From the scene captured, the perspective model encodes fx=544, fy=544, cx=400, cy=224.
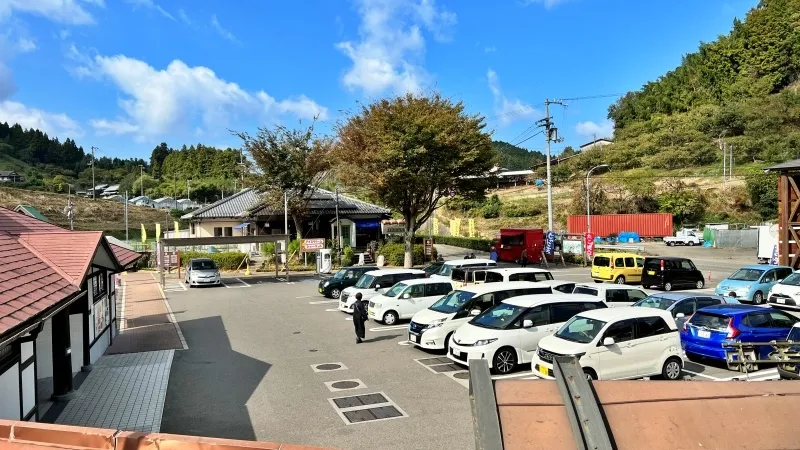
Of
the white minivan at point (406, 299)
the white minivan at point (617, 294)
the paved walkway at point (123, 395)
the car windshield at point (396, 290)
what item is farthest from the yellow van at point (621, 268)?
the paved walkway at point (123, 395)

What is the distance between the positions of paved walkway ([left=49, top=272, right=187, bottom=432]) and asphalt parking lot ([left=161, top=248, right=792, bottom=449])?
1.10 ft

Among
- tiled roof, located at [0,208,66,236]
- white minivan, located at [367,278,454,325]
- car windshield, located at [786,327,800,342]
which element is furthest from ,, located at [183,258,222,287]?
car windshield, located at [786,327,800,342]

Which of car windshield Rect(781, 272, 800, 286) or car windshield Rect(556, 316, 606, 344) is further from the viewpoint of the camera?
car windshield Rect(781, 272, 800, 286)

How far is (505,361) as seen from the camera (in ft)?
39.1

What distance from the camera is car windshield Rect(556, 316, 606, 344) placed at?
1066 centimetres

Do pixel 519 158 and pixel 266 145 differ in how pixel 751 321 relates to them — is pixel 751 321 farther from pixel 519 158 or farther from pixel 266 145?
pixel 519 158

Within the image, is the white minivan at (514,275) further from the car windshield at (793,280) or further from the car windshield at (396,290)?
the car windshield at (793,280)

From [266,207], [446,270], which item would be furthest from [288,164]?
[446,270]

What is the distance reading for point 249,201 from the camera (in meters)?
50.1

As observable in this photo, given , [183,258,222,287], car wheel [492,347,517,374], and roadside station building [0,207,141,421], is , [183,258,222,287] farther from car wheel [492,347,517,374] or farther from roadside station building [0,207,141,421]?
car wheel [492,347,517,374]

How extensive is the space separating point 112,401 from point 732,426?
428 inches

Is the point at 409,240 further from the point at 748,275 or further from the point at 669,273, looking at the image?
the point at 748,275

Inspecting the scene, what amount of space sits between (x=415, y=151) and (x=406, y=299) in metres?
15.5

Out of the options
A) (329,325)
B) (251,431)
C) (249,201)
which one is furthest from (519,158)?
(251,431)
